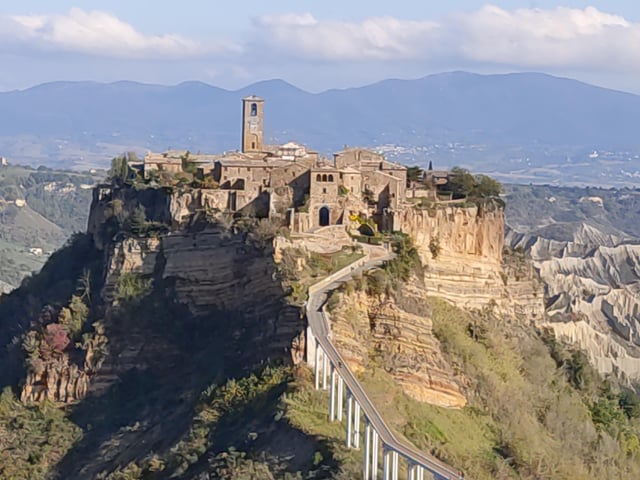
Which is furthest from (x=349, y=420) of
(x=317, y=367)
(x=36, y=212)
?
(x=36, y=212)

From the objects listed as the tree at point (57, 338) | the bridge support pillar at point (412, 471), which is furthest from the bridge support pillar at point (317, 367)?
the tree at point (57, 338)

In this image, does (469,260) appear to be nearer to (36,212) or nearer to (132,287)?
(132,287)

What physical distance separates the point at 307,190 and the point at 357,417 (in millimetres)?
12662

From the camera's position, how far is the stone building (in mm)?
35750

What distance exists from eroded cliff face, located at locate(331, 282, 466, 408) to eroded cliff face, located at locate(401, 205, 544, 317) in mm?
4041

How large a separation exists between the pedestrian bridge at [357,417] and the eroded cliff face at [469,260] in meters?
7.53

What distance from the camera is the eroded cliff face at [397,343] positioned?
29.0m

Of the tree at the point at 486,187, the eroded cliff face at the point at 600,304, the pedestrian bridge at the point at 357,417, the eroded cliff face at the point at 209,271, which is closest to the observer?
the pedestrian bridge at the point at 357,417

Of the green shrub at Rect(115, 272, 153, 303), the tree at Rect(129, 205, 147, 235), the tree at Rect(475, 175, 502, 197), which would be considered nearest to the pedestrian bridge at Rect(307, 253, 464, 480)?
the green shrub at Rect(115, 272, 153, 303)

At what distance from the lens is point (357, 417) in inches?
962

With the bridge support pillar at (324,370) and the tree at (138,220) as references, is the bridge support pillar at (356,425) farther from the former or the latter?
the tree at (138,220)

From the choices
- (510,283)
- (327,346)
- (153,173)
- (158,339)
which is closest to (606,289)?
(510,283)

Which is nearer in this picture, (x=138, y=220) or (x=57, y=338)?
(x=57, y=338)

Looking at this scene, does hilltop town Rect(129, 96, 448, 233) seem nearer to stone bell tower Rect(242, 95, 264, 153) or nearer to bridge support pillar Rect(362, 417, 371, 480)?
stone bell tower Rect(242, 95, 264, 153)
